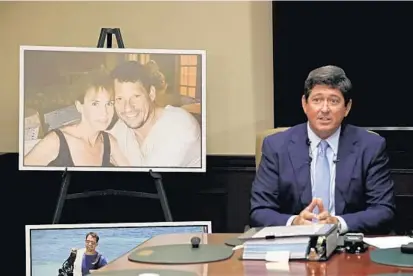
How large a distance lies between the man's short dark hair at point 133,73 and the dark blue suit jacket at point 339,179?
0.93 meters

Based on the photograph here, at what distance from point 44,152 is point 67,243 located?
46 cm

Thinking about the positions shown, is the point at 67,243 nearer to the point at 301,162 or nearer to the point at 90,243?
the point at 90,243

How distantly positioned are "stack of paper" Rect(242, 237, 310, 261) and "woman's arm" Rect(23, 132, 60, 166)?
1.76 meters

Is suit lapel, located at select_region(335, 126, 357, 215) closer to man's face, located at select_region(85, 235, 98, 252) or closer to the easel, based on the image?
the easel

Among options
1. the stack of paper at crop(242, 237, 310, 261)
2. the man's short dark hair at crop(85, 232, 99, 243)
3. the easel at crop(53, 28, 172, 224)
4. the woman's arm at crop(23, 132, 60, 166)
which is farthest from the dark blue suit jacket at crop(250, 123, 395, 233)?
the woman's arm at crop(23, 132, 60, 166)

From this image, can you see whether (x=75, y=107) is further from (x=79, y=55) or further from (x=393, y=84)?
(x=393, y=84)

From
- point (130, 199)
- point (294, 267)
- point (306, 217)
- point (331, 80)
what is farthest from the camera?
point (130, 199)

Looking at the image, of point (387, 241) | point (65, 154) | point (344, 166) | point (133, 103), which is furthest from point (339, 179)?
point (65, 154)

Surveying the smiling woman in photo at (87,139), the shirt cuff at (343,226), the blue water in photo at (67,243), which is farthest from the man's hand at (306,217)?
the smiling woman in photo at (87,139)

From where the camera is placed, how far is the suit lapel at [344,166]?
2566mm

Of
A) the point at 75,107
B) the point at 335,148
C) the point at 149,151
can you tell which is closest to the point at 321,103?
the point at 335,148

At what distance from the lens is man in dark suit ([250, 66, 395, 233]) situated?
101 inches

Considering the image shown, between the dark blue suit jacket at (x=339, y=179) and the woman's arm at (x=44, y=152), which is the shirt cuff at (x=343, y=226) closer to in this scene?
the dark blue suit jacket at (x=339, y=179)

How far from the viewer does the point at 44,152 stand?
10.9ft
